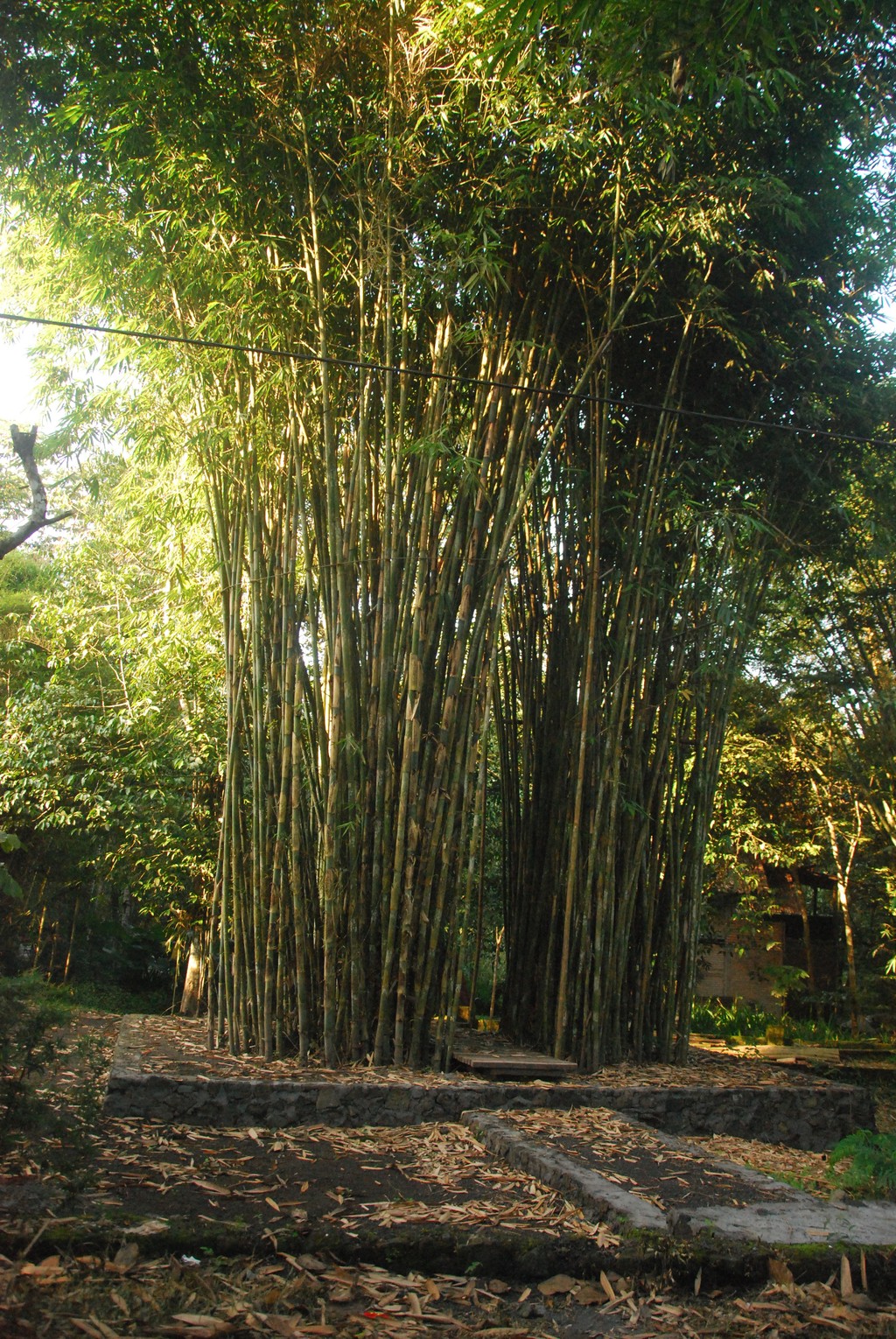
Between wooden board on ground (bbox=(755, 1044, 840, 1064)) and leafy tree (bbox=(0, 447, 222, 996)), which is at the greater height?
leafy tree (bbox=(0, 447, 222, 996))

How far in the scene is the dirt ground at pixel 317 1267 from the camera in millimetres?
1743

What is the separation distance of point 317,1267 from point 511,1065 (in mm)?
1974

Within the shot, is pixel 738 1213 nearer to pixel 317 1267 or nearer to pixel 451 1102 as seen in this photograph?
pixel 317 1267

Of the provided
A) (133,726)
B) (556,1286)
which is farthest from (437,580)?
(133,726)

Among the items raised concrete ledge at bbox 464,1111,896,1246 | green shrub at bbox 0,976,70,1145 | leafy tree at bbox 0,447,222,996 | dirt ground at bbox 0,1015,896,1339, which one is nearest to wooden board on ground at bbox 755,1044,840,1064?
raised concrete ledge at bbox 464,1111,896,1246

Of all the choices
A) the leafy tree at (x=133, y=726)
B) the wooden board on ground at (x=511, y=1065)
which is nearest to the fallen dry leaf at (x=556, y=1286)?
the wooden board on ground at (x=511, y=1065)

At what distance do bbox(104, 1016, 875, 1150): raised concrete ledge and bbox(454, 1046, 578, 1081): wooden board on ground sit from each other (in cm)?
12

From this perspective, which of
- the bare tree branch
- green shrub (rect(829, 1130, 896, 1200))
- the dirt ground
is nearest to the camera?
the dirt ground

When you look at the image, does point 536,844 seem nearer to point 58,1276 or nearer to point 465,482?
point 465,482

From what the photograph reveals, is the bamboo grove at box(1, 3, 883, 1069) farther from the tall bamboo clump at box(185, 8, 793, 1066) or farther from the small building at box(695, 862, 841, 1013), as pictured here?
the small building at box(695, 862, 841, 1013)

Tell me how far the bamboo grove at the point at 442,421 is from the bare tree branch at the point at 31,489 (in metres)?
0.60

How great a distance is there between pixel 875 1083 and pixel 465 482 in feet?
14.8

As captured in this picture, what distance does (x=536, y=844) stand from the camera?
4.76m

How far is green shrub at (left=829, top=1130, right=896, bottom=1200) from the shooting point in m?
2.73
